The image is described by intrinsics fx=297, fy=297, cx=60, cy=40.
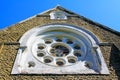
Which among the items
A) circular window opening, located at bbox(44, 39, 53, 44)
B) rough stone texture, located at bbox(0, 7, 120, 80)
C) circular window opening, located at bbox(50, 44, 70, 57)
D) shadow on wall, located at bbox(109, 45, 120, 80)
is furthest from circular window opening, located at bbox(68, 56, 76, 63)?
circular window opening, located at bbox(44, 39, 53, 44)

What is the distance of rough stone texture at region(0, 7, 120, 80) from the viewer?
935cm

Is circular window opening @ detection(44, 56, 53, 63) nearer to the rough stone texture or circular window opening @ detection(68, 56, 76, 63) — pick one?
circular window opening @ detection(68, 56, 76, 63)

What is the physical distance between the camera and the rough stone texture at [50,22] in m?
9.35

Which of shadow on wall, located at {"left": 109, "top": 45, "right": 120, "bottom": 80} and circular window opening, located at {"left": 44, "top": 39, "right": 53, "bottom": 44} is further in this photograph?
circular window opening, located at {"left": 44, "top": 39, "right": 53, "bottom": 44}

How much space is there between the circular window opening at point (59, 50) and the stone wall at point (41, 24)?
1.40m

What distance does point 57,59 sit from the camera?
1095 centimetres

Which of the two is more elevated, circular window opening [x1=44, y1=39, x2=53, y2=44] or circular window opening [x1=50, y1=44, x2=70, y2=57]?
circular window opening [x1=44, y1=39, x2=53, y2=44]

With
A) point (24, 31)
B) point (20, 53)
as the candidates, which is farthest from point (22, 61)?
point (24, 31)

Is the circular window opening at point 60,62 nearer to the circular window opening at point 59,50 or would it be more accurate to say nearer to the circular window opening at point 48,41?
the circular window opening at point 59,50

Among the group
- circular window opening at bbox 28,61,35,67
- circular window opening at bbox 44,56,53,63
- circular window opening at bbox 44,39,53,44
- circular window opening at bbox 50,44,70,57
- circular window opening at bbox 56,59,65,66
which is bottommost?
circular window opening at bbox 28,61,35,67

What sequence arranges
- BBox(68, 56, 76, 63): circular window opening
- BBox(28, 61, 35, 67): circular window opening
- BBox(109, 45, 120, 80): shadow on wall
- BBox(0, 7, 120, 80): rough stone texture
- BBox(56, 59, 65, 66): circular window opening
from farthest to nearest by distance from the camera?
BBox(68, 56, 76, 63): circular window opening, BBox(56, 59, 65, 66): circular window opening, BBox(28, 61, 35, 67): circular window opening, BBox(109, 45, 120, 80): shadow on wall, BBox(0, 7, 120, 80): rough stone texture

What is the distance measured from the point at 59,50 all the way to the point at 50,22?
2.11 metres

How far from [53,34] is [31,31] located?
39.1 inches

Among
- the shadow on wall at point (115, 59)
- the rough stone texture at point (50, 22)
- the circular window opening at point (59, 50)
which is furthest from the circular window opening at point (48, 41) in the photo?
the shadow on wall at point (115, 59)
